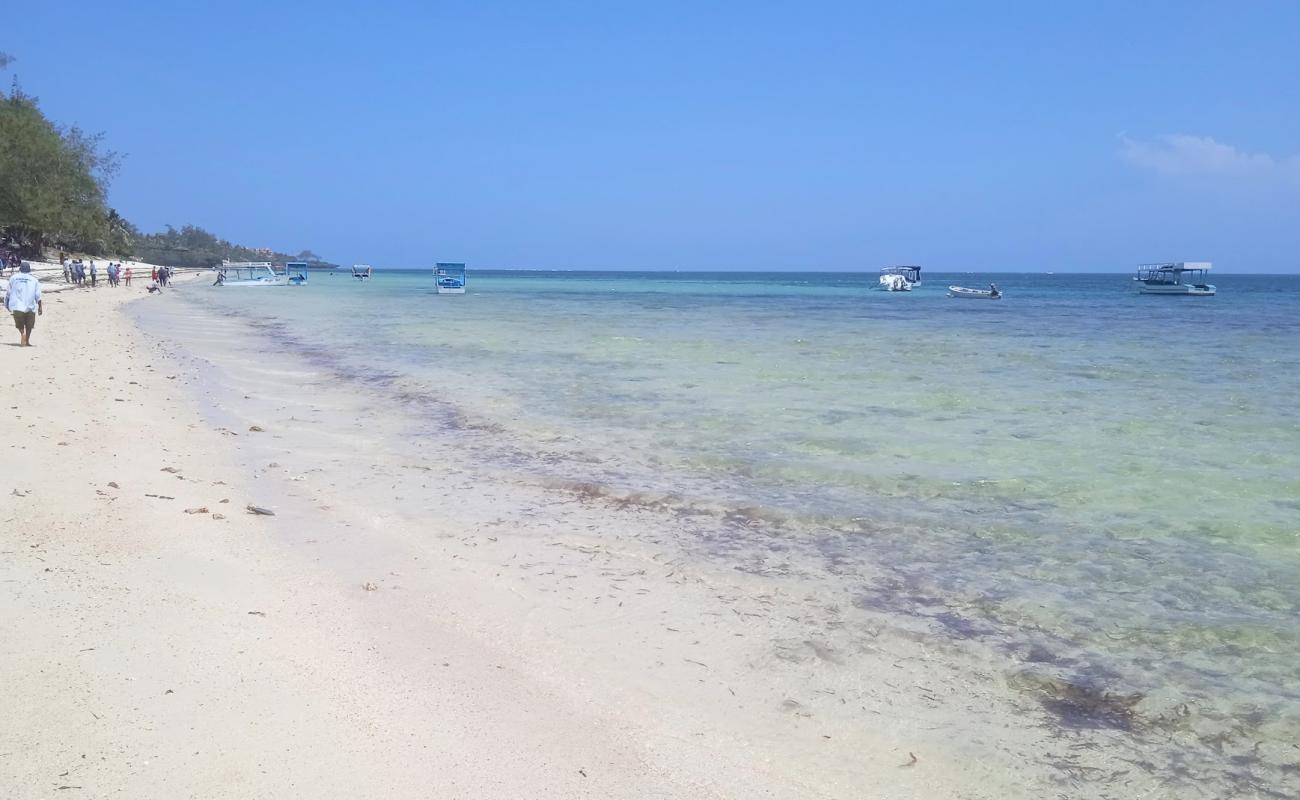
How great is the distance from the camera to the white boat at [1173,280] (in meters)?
57.7

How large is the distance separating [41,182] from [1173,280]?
76374mm

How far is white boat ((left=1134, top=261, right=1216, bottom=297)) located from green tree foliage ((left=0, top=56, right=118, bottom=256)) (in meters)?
71.1

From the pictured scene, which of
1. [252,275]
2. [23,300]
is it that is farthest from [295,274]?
[23,300]

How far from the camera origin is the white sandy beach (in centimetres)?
314

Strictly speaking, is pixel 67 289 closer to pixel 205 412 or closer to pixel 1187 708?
pixel 205 412

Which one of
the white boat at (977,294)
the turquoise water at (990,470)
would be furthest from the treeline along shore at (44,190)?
the white boat at (977,294)

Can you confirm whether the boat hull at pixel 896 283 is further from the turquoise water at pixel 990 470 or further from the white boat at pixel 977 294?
the turquoise water at pixel 990 470

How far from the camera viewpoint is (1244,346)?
79.0 ft

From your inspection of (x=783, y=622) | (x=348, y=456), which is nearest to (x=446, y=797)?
(x=783, y=622)

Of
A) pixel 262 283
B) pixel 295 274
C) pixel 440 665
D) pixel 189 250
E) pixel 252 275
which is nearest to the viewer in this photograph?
pixel 440 665

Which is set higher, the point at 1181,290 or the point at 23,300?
the point at 1181,290

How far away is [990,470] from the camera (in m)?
8.70

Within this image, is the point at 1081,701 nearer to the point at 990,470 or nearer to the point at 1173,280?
the point at 990,470

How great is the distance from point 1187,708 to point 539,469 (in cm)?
590
